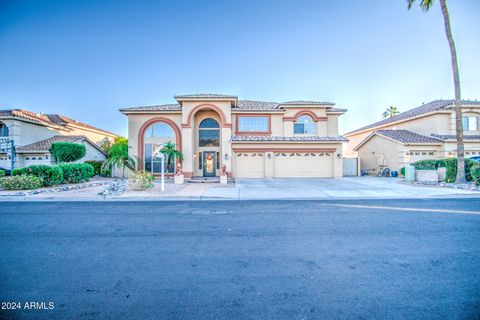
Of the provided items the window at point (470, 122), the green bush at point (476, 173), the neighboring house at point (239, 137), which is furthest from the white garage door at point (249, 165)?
the window at point (470, 122)

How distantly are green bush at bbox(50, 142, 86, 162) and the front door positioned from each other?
1176 cm

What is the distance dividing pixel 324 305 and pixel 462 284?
2244 millimetres

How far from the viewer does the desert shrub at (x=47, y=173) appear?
13922 millimetres

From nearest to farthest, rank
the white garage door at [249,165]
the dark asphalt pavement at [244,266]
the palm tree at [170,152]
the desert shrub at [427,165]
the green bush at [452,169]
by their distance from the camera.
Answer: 1. the dark asphalt pavement at [244,266]
2. the green bush at [452,169]
3. the desert shrub at [427,165]
4. the palm tree at [170,152]
5. the white garage door at [249,165]

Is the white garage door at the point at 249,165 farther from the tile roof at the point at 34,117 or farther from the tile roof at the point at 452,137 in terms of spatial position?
the tile roof at the point at 34,117

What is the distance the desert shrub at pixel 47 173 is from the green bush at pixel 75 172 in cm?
80

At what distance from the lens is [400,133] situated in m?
23.4

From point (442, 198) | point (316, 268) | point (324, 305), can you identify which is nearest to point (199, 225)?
point (316, 268)

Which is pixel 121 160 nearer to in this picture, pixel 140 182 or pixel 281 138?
pixel 140 182

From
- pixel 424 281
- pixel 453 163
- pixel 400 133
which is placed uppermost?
pixel 400 133

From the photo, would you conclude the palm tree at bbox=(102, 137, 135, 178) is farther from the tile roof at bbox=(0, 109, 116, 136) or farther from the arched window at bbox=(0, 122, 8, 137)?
the arched window at bbox=(0, 122, 8, 137)

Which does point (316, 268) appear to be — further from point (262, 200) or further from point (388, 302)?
point (262, 200)

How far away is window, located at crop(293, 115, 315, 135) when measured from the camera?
21891mm

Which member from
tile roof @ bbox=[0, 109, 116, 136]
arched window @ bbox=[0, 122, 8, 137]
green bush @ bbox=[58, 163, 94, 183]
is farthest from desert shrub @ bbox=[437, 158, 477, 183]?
arched window @ bbox=[0, 122, 8, 137]
